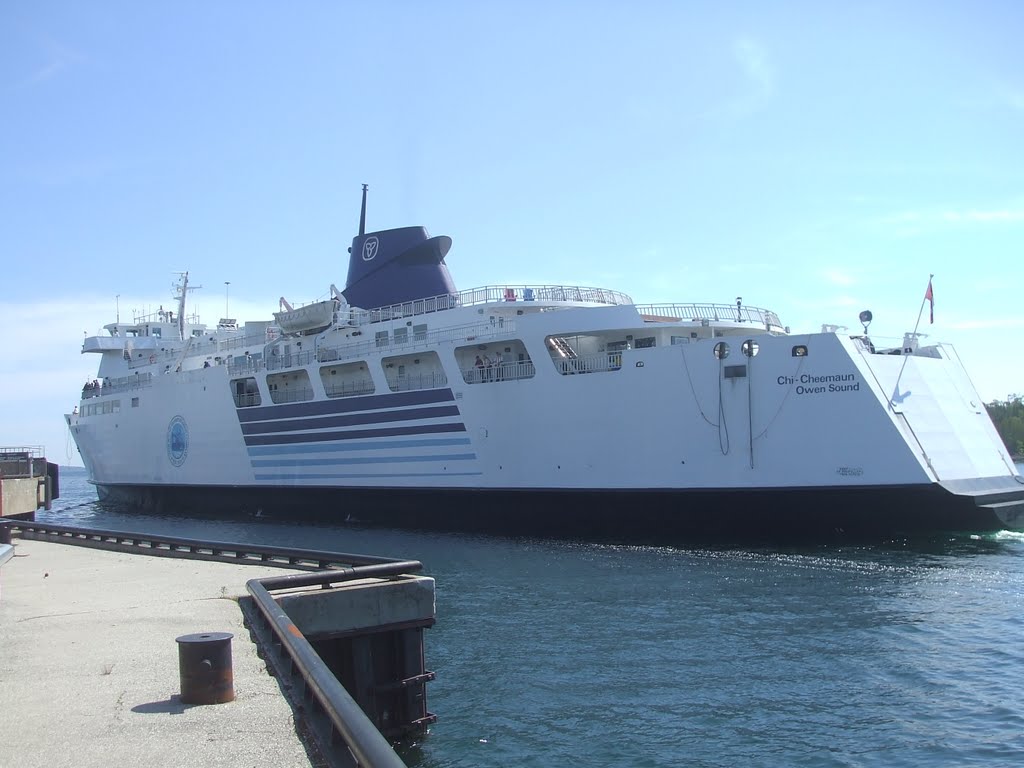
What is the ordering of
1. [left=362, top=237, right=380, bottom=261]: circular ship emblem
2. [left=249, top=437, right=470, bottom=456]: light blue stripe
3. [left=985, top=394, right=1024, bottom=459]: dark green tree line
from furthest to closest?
[left=985, top=394, right=1024, bottom=459]: dark green tree line → [left=362, top=237, right=380, bottom=261]: circular ship emblem → [left=249, top=437, right=470, bottom=456]: light blue stripe

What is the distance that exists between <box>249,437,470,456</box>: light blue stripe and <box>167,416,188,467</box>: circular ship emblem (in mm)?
4060

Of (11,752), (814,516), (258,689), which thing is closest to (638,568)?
(814,516)

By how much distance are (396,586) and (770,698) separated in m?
3.92

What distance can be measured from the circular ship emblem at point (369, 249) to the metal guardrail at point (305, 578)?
1492 cm

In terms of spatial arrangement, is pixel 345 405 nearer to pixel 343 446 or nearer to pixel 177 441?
pixel 343 446

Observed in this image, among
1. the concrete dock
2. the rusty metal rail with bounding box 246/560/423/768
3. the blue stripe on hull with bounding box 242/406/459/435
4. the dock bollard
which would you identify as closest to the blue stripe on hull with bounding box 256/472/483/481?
the blue stripe on hull with bounding box 242/406/459/435

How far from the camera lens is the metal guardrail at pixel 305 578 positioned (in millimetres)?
3768

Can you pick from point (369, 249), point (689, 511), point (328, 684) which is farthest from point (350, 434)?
point (328, 684)

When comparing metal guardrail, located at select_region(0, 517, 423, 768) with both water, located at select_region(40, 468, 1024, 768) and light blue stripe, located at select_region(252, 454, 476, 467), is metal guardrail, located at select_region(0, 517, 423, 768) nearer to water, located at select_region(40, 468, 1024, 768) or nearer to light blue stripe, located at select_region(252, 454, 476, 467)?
water, located at select_region(40, 468, 1024, 768)

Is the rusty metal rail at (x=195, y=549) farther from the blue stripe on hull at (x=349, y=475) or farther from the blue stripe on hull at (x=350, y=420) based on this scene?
the blue stripe on hull at (x=350, y=420)

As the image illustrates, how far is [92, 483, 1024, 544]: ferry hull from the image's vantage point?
55.3 feet

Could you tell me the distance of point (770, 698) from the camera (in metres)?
9.07

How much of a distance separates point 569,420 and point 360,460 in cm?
704

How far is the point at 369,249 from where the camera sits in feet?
92.4
